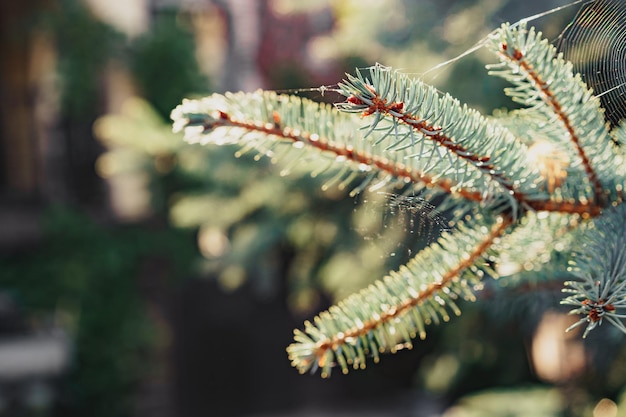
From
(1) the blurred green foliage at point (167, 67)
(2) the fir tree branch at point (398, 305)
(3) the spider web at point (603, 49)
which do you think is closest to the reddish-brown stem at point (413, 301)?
(2) the fir tree branch at point (398, 305)

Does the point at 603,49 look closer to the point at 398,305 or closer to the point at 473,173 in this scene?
the point at 473,173

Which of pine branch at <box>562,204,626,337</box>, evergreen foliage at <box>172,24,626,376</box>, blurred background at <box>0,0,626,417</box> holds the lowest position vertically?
pine branch at <box>562,204,626,337</box>

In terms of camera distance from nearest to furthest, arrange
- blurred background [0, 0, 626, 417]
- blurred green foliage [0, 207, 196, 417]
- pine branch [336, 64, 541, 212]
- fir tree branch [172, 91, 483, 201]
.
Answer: pine branch [336, 64, 541, 212]
fir tree branch [172, 91, 483, 201]
blurred background [0, 0, 626, 417]
blurred green foliage [0, 207, 196, 417]

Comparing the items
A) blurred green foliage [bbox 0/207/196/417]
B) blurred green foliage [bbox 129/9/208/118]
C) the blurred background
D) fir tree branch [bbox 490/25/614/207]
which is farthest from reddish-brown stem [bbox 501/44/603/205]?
blurred green foliage [bbox 0/207/196/417]

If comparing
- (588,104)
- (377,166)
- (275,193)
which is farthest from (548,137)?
(275,193)

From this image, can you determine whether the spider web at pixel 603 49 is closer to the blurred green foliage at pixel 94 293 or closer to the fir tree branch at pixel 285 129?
the fir tree branch at pixel 285 129

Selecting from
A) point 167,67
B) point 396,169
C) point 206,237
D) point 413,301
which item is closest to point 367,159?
point 396,169

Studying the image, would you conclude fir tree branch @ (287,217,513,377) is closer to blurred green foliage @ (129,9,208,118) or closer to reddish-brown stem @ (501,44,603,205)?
reddish-brown stem @ (501,44,603,205)

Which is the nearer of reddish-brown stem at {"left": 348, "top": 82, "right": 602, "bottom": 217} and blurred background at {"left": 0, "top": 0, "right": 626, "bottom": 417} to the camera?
reddish-brown stem at {"left": 348, "top": 82, "right": 602, "bottom": 217}
